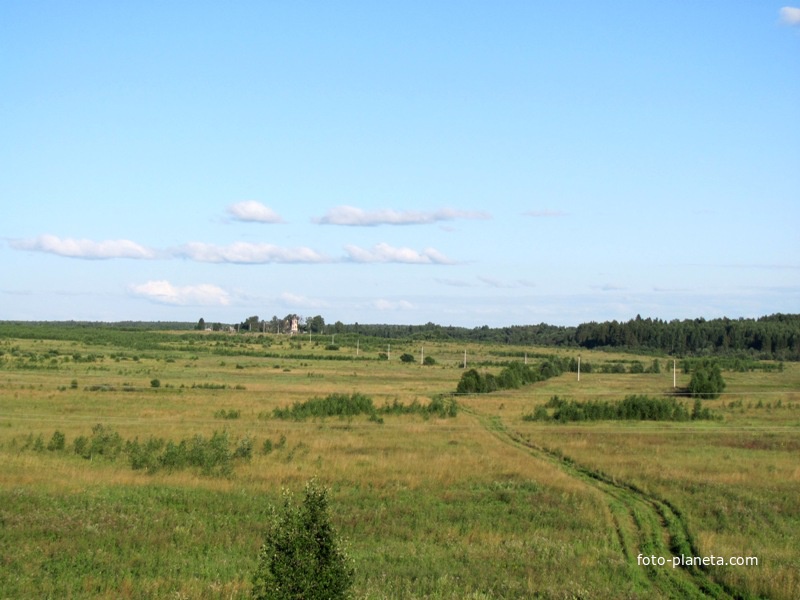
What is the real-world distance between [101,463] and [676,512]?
61.0 feet

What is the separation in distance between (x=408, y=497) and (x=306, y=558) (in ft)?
43.3

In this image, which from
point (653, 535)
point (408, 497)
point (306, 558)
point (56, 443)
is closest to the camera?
point (306, 558)

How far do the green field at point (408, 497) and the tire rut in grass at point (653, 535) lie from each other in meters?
0.07

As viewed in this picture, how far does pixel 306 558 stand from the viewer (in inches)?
408

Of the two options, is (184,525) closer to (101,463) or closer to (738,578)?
(101,463)

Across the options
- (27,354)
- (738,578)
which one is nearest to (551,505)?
(738,578)

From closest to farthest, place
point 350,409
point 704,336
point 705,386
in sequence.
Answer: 1. point 350,409
2. point 705,386
3. point 704,336

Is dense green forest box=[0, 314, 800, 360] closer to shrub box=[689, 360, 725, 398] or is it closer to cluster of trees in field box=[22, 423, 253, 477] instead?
shrub box=[689, 360, 725, 398]

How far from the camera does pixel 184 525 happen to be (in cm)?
1939

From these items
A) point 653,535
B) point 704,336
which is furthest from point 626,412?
point 704,336

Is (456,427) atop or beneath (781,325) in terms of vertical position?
beneath

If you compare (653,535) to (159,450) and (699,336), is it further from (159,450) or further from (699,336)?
(699,336)

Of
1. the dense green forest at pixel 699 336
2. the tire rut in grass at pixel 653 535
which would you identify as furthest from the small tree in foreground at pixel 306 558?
the dense green forest at pixel 699 336

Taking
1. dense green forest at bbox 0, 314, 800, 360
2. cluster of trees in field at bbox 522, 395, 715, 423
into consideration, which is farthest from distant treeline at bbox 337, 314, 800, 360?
cluster of trees in field at bbox 522, 395, 715, 423
